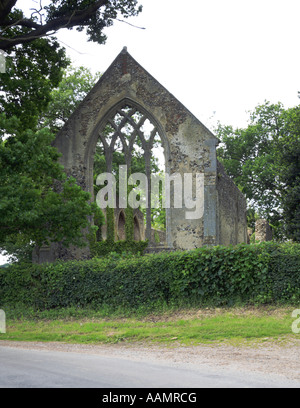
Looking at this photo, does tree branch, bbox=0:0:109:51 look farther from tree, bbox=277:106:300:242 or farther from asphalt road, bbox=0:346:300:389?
tree, bbox=277:106:300:242

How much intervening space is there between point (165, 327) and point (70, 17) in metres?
9.89

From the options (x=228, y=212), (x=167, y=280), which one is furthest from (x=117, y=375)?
(x=228, y=212)

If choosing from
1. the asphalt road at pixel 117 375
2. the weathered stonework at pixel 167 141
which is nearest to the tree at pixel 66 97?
the weathered stonework at pixel 167 141

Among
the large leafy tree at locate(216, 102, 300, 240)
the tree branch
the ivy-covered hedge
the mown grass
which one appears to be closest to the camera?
the mown grass

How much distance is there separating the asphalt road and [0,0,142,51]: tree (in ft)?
35.5

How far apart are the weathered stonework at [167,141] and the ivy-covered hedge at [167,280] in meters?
4.64

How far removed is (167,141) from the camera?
18.4 meters


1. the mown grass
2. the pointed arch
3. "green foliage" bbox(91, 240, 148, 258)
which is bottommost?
the mown grass

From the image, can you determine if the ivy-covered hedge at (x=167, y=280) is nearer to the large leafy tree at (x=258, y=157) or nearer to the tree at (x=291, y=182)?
the tree at (x=291, y=182)

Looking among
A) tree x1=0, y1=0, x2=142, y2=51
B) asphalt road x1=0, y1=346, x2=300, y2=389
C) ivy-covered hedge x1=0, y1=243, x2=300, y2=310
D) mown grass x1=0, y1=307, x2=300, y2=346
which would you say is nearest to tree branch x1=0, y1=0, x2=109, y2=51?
tree x1=0, y1=0, x2=142, y2=51

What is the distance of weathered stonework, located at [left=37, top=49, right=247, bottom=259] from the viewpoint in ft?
58.1

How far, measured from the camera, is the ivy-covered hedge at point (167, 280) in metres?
11.1

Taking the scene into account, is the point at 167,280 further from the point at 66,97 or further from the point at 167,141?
the point at 66,97

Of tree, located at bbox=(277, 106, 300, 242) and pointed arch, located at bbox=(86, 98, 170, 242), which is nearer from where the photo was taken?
pointed arch, located at bbox=(86, 98, 170, 242)
